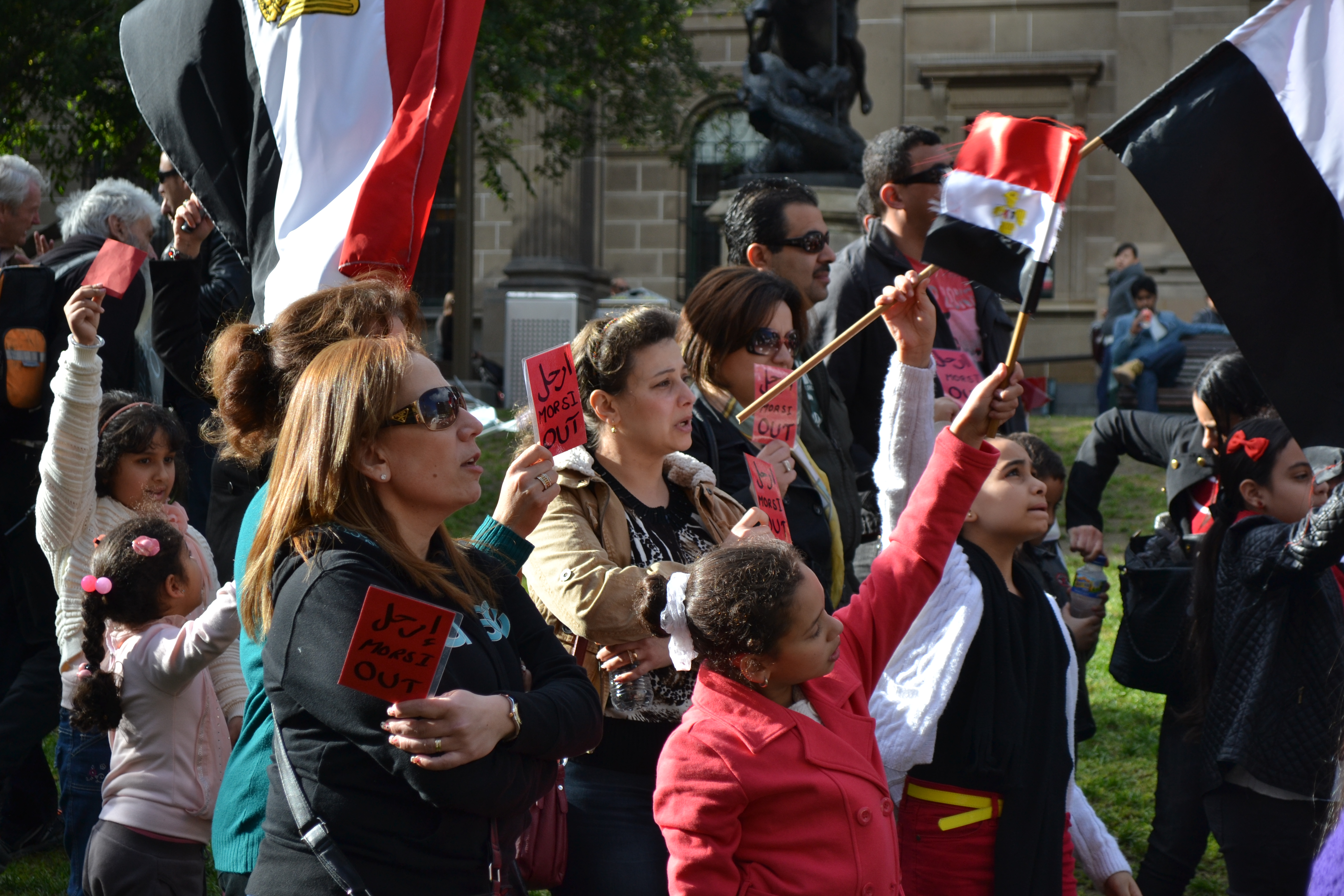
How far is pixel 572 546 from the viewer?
3141mm

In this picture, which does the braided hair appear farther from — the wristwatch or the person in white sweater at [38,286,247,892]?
the wristwatch

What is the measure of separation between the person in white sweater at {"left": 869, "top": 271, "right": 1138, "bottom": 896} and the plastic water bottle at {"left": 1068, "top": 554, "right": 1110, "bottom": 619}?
1065 mm

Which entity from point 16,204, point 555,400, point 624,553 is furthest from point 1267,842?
point 16,204

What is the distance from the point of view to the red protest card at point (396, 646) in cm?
197

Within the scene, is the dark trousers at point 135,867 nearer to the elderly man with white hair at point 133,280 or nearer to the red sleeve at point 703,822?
the red sleeve at point 703,822

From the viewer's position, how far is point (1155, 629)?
443 centimetres

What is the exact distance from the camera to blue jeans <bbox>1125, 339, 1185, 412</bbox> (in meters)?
13.4

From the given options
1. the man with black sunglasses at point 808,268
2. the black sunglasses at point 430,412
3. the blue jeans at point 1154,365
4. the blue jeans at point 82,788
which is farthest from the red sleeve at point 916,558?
the blue jeans at point 1154,365

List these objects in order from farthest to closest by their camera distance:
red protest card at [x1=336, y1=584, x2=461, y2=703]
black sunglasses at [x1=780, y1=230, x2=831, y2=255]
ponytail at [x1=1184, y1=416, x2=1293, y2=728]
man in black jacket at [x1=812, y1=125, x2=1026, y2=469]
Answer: man in black jacket at [x1=812, y1=125, x2=1026, y2=469] → black sunglasses at [x1=780, y1=230, x2=831, y2=255] → ponytail at [x1=1184, y1=416, x2=1293, y2=728] → red protest card at [x1=336, y1=584, x2=461, y2=703]

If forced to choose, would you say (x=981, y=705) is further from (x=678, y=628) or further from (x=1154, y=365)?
(x=1154, y=365)

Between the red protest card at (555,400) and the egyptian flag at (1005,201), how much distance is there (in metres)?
0.92

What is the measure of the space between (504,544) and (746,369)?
1329 mm

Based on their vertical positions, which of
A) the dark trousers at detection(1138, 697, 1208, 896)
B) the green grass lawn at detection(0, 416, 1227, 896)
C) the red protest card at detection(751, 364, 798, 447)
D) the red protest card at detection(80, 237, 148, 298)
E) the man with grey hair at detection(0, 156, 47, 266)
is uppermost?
the man with grey hair at detection(0, 156, 47, 266)

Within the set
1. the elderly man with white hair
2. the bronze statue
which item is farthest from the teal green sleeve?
the bronze statue
